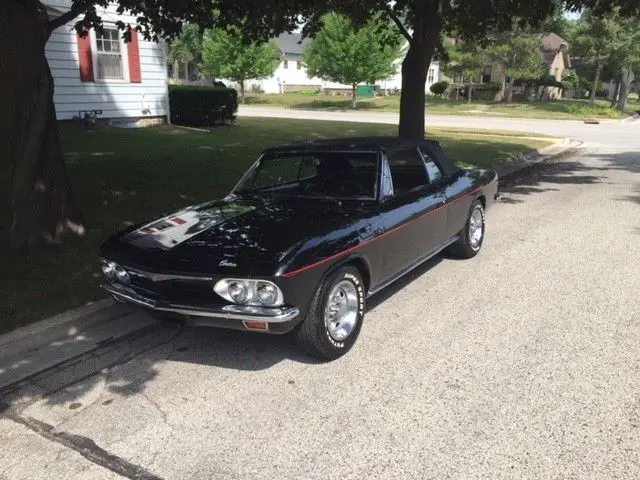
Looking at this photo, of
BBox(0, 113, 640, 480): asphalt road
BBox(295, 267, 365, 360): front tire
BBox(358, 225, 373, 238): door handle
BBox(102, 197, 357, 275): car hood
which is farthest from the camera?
BBox(358, 225, 373, 238): door handle

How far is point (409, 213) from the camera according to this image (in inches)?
189

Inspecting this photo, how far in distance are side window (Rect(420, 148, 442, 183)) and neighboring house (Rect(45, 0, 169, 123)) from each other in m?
12.6

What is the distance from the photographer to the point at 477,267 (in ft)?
19.9

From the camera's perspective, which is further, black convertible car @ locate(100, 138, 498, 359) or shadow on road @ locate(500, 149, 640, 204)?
shadow on road @ locate(500, 149, 640, 204)

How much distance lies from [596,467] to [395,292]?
2.68 meters

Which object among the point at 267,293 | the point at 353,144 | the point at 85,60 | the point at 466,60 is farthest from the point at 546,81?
the point at 267,293

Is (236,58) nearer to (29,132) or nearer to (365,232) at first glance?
(29,132)

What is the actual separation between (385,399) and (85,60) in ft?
51.6

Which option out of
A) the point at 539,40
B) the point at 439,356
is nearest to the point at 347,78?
the point at 539,40

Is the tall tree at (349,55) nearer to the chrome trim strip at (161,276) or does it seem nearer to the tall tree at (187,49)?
the tall tree at (187,49)

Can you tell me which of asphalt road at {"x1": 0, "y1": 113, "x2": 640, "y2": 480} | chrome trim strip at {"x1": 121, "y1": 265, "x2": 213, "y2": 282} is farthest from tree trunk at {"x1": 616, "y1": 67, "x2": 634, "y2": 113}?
chrome trim strip at {"x1": 121, "y1": 265, "x2": 213, "y2": 282}

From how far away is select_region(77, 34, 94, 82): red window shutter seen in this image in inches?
631

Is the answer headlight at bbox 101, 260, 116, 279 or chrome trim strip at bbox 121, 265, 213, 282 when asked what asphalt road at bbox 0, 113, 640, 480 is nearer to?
chrome trim strip at bbox 121, 265, 213, 282

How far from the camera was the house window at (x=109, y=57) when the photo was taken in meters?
16.6
